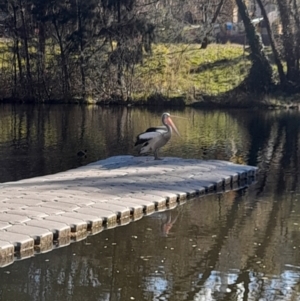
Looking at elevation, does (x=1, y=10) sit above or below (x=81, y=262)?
above

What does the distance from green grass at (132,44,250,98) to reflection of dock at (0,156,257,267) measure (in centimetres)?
1975

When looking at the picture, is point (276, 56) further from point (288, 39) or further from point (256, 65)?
point (256, 65)

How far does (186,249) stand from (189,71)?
29.6m

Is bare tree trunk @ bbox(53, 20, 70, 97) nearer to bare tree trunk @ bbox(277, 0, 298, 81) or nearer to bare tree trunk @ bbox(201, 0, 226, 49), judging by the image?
bare tree trunk @ bbox(201, 0, 226, 49)

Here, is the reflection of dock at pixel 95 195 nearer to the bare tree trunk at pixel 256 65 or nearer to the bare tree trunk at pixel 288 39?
the bare tree trunk at pixel 256 65

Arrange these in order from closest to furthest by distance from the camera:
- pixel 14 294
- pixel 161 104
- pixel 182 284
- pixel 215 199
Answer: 1. pixel 14 294
2. pixel 182 284
3. pixel 215 199
4. pixel 161 104

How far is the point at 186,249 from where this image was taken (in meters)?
9.45

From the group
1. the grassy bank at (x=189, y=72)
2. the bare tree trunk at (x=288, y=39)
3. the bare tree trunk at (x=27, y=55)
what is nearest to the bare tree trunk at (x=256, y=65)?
the grassy bank at (x=189, y=72)

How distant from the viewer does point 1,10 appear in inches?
1406

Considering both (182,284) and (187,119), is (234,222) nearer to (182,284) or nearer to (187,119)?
(182,284)

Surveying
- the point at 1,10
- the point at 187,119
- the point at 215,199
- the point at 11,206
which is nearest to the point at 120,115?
the point at 187,119

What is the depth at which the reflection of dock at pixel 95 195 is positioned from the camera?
30.1 ft

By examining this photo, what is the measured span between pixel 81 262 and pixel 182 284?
1239 millimetres

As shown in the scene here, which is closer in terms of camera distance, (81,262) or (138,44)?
(81,262)
